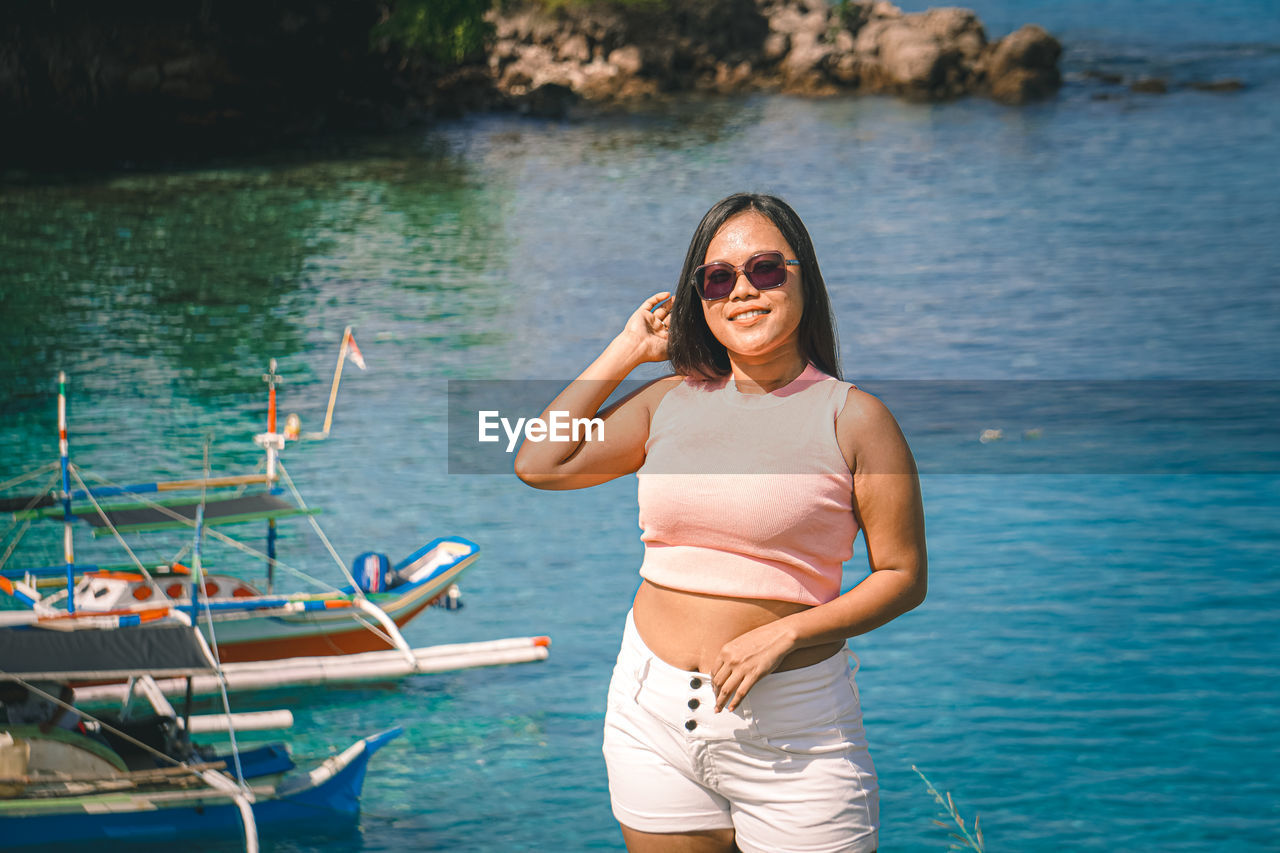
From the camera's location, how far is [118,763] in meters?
7.00

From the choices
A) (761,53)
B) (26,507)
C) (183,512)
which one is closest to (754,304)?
(26,507)

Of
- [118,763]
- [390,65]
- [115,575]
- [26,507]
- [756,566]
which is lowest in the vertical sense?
[115,575]

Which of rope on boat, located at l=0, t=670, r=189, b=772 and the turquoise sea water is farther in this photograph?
the turquoise sea water

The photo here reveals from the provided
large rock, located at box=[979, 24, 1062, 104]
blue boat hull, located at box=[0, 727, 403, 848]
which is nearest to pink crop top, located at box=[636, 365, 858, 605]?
blue boat hull, located at box=[0, 727, 403, 848]

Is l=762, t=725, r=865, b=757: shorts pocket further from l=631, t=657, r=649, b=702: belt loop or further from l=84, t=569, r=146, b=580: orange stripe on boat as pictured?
l=84, t=569, r=146, b=580: orange stripe on boat

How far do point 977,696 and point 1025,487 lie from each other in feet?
17.4

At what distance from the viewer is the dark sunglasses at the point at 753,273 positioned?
113 inches

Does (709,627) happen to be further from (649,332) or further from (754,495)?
(649,332)

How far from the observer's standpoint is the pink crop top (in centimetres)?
279

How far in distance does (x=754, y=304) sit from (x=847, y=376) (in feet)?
56.0

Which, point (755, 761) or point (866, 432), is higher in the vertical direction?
point (866, 432)

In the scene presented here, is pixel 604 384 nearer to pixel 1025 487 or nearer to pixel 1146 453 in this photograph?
pixel 1025 487

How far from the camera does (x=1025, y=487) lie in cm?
1642

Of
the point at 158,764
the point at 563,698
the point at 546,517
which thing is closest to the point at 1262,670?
the point at 563,698
